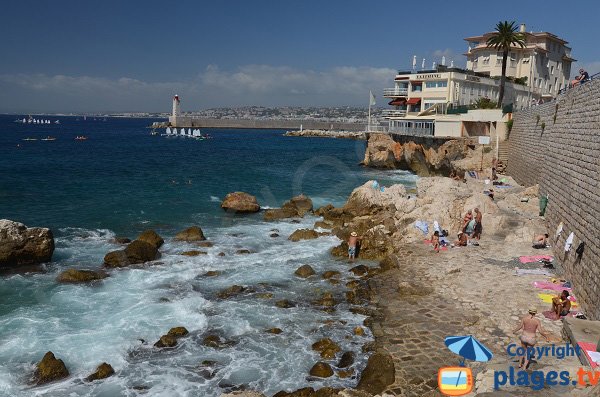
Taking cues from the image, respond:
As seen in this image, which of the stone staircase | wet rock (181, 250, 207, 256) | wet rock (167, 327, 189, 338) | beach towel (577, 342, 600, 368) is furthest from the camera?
the stone staircase

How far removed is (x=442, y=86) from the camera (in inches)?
2357

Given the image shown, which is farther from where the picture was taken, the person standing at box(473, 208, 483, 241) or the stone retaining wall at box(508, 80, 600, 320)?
the person standing at box(473, 208, 483, 241)

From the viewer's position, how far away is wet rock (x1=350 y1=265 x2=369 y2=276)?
64.1ft

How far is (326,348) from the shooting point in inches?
523

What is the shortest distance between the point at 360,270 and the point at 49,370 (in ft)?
39.9

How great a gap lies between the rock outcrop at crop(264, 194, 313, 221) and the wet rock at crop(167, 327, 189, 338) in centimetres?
1661

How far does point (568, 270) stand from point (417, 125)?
4410 centimetres

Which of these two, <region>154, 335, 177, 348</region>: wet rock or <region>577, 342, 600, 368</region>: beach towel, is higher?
<region>577, 342, 600, 368</region>: beach towel

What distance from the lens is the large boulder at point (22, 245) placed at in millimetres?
20234

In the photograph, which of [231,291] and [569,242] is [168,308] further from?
[569,242]

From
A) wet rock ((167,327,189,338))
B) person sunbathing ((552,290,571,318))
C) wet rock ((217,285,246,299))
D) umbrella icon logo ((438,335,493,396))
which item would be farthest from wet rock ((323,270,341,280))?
umbrella icon logo ((438,335,493,396))

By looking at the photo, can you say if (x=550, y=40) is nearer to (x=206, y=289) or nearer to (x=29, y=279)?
(x=206, y=289)

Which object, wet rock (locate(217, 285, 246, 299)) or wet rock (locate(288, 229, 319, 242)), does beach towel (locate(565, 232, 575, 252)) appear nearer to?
wet rock (locate(217, 285, 246, 299))

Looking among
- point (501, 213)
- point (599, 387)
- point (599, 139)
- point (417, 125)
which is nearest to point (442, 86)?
point (417, 125)
